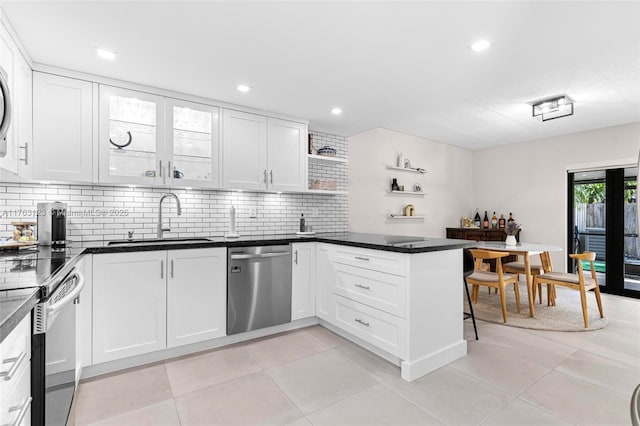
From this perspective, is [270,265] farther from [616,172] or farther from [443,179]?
[616,172]

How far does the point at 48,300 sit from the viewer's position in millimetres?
1191

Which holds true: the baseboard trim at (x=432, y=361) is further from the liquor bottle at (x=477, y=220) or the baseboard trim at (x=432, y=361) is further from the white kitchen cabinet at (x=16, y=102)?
the liquor bottle at (x=477, y=220)

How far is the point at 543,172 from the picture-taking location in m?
5.40

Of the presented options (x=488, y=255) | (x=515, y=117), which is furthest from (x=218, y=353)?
(x=515, y=117)

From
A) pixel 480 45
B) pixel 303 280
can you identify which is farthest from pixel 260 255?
pixel 480 45

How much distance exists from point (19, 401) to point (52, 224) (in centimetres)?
A: 201

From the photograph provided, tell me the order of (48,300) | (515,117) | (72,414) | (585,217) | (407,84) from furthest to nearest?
(585,217)
(515,117)
(407,84)
(72,414)
(48,300)

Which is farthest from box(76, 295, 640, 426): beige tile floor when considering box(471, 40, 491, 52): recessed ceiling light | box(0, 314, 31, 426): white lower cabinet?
box(471, 40, 491, 52): recessed ceiling light

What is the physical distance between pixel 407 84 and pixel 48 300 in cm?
301

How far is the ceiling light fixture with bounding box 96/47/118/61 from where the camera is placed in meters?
2.31

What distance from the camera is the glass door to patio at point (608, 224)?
183 inches

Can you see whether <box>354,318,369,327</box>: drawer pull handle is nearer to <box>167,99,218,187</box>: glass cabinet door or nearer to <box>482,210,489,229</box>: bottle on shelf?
<box>167,99,218,187</box>: glass cabinet door

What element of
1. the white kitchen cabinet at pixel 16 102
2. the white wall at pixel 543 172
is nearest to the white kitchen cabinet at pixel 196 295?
the white kitchen cabinet at pixel 16 102

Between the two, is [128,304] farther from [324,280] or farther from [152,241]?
[324,280]
